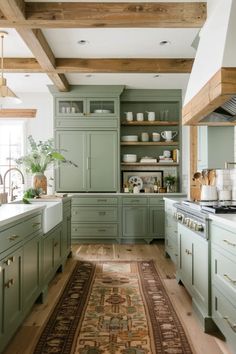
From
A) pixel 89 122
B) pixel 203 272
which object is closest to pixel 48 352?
pixel 203 272

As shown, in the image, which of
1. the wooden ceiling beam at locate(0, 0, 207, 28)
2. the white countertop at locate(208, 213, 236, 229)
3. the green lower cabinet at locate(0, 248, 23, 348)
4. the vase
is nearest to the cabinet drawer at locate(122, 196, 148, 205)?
the vase

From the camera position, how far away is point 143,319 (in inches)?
102

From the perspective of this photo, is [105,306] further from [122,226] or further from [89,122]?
[89,122]

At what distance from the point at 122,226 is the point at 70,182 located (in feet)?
3.79

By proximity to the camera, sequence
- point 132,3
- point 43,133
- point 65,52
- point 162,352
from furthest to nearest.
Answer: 1. point 43,133
2. point 65,52
3. point 132,3
4. point 162,352

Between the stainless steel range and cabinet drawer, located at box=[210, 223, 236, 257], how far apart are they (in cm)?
12

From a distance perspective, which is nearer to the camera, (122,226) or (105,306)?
(105,306)

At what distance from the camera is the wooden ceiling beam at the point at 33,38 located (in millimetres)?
2818

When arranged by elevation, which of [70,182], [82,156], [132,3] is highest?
[132,3]

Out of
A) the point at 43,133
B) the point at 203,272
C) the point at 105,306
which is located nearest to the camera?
the point at 203,272

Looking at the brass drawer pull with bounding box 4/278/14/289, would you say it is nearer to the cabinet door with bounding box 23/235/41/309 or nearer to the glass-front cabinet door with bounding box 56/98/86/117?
the cabinet door with bounding box 23/235/41/309

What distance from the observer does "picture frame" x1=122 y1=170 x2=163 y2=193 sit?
6.15 metres

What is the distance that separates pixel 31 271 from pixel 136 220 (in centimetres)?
321

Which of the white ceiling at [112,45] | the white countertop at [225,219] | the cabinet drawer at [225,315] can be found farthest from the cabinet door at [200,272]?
the white ceiling at [112,45]
